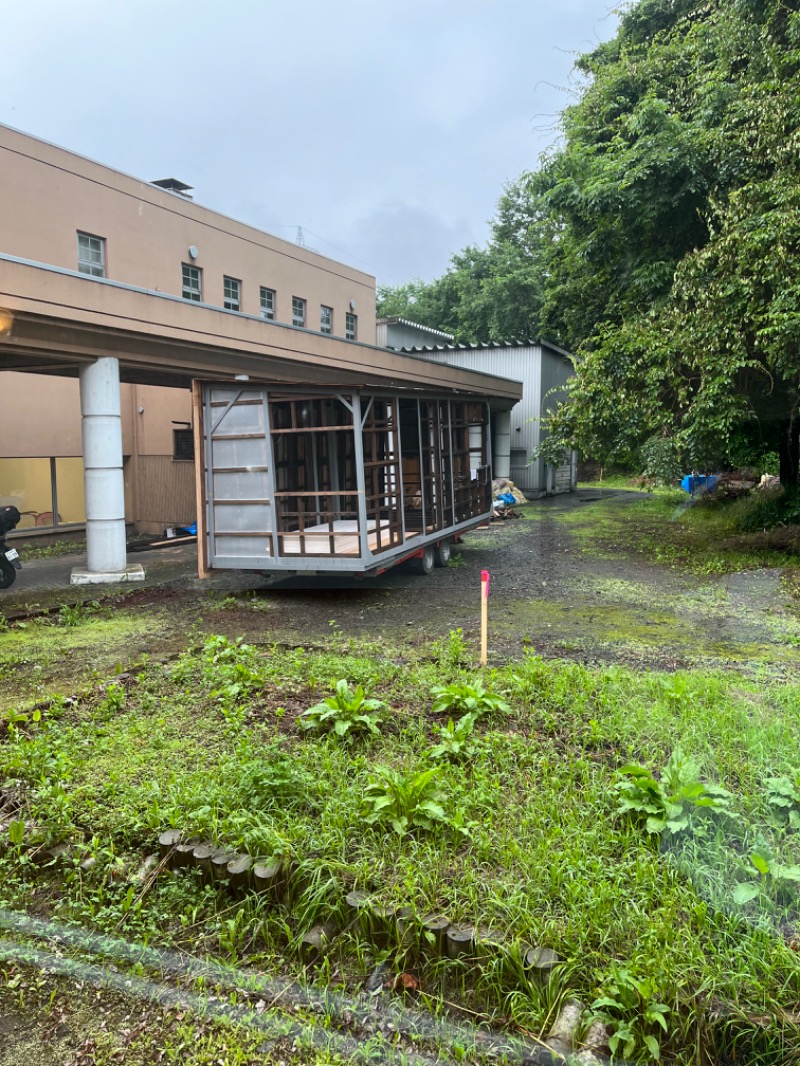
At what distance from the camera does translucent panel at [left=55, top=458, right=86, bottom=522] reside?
53.8ft

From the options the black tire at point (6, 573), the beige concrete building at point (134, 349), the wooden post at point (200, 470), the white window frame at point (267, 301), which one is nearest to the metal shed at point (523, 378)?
the beige concrete building at point (134, 349)

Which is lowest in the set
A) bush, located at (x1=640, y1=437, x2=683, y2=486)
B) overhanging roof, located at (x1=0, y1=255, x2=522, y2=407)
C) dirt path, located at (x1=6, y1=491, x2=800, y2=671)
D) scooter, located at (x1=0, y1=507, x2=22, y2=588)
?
dirt path, located at (x1=6, y1=491, x2=800, y2=671)

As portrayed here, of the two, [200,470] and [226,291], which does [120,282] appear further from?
[200,470]

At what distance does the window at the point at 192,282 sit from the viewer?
19094 millimetres

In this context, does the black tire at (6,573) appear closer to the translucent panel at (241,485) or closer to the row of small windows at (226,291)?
the translucent panel at (241,485)

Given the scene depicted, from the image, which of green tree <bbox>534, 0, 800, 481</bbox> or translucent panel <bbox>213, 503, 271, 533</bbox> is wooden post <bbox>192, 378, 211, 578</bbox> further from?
green tree <bbox>534, 0, 800, 481</bbox>

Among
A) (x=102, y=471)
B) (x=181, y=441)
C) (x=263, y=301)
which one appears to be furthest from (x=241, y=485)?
(x=263, y=301)

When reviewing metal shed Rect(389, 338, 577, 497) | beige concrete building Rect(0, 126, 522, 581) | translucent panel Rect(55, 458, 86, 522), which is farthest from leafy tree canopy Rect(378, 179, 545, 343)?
translucent panel Rect(55, 458, 86, 522)

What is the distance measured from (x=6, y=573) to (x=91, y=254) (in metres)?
8.51

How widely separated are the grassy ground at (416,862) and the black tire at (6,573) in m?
6.04

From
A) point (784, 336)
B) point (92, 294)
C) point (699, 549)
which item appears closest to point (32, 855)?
point (92, 294)

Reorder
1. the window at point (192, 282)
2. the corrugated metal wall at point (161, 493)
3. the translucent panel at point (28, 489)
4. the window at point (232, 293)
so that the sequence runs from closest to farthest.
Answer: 1. the translucent panel at point (28, 489)
2. the corrugated metal wall at point (161, 493)
3. the window at point (192, 282)
4. the window at point (232, 293)

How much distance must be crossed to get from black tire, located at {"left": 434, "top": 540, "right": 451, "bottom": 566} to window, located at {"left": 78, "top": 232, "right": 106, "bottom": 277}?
9.64 metres

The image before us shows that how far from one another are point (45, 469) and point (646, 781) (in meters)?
15.2
